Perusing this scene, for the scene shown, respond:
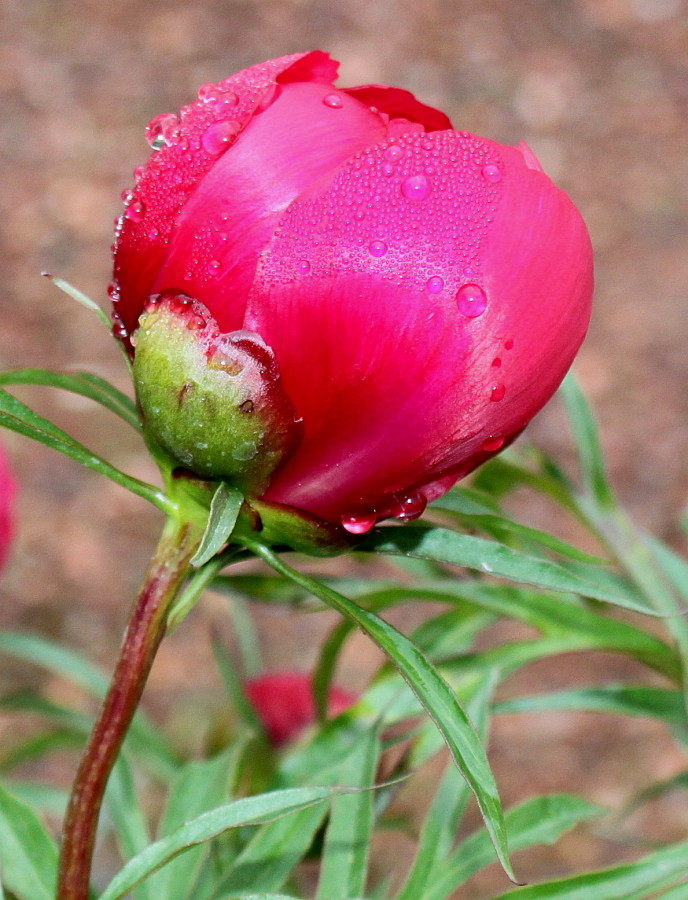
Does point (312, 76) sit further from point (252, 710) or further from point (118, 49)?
point (118, 49)

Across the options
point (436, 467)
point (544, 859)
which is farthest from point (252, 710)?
point (544, 859)

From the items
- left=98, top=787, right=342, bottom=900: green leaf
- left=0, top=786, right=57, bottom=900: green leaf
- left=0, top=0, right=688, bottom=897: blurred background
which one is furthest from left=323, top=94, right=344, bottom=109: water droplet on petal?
left=0, top=0, right=688, bottom=897: blurred background

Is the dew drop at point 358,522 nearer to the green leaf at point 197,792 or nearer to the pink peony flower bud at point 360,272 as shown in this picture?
the pink peony flower bud at point 360,272

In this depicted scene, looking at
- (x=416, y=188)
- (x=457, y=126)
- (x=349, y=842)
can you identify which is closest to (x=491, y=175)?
(x=416, y=188)

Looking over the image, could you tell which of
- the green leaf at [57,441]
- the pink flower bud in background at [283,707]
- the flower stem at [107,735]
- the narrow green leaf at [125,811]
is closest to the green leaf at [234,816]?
the flower stem at [107,735]

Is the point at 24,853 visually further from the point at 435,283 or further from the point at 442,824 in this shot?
the point at 435,283

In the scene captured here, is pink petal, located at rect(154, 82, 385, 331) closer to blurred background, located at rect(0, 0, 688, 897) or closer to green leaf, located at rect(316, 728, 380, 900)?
green leaf, located at rect(316, 728, 380, 900)
